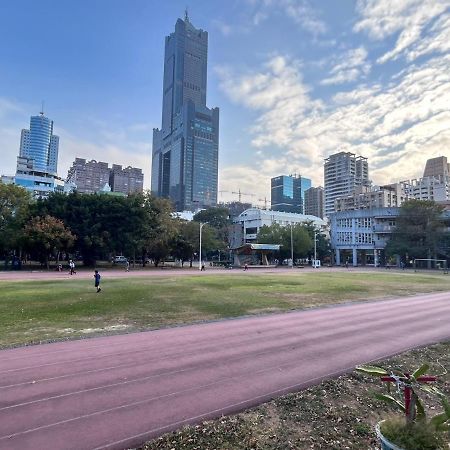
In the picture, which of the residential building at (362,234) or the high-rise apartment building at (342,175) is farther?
the high-rise apartment building at (342,175)

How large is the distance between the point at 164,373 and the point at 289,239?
80.3 m

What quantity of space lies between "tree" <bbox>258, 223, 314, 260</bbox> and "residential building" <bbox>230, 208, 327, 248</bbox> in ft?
77.9

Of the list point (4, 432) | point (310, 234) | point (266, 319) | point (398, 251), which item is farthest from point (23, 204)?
point (398, 251)

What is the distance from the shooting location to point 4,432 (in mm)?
5152

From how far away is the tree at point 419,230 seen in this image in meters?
75.8

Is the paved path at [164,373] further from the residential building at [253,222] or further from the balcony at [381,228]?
the residential building at [253,222]

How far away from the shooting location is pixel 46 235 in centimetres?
4503

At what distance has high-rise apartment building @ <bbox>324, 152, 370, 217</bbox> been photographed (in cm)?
17314

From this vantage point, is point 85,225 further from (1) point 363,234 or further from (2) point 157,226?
(1) point 363,234

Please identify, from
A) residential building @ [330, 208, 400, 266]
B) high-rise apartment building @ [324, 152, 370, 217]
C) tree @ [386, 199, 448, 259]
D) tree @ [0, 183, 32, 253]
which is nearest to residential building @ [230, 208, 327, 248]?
residential building @ [330, 208, 400, 266]

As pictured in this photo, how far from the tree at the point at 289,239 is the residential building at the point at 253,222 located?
935 inches

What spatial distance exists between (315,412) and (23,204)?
55190 mm

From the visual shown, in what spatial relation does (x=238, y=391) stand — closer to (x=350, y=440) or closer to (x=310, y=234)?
(x=350, y=440)

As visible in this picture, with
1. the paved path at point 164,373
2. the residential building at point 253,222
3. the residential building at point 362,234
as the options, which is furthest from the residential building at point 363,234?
the paved path at point 164,373
